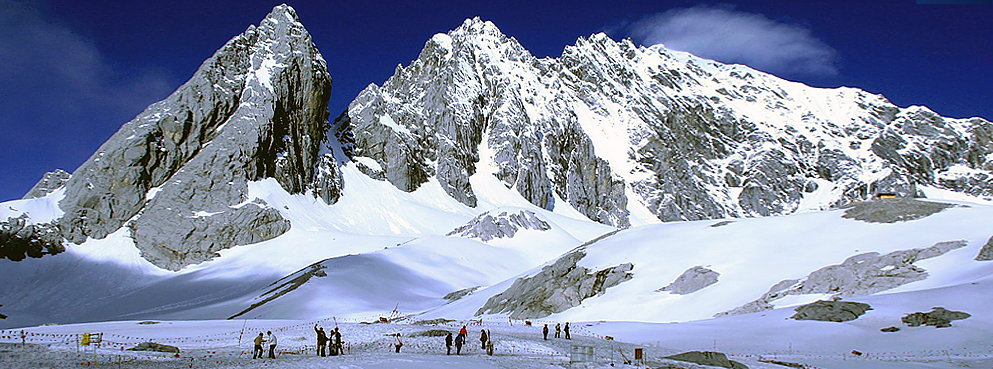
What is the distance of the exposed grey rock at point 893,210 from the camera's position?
51.1 meters

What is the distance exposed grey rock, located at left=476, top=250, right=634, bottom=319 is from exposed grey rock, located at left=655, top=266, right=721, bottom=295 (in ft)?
16.6

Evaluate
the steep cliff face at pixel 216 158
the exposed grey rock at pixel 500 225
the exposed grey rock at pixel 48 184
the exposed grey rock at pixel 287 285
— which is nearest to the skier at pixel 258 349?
the exposed grey rock at pixel 287 285

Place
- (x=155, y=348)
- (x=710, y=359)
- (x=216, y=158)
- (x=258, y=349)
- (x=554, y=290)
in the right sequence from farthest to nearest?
(x=216, y=158), (x=554, y=290), (x=155, y=348), (x=258, y=349), (x=710, y=359)

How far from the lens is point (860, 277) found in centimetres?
4131

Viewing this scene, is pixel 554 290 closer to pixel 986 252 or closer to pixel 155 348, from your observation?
pixel 986 252

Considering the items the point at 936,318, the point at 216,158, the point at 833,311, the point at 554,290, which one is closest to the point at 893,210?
the point at 833,311

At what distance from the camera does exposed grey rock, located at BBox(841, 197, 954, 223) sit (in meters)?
51.1

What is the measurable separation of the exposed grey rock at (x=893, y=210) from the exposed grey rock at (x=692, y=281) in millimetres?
14723

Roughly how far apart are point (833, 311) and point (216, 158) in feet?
399

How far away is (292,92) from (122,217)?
43424 mm

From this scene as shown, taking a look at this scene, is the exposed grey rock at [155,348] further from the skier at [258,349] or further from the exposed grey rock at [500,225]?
the exposed grey rock at [500,225]

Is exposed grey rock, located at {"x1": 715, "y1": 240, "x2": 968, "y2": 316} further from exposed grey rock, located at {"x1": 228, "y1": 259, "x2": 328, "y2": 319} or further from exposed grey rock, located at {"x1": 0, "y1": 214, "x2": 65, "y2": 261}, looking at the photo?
exposed grey rock, located at {"x1": 0, "y1": 214, "x2": 65, "y2": 261}

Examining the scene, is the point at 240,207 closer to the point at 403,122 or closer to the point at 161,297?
the point at 161,297

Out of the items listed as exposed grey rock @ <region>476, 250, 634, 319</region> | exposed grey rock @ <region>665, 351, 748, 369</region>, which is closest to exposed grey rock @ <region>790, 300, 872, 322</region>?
exposed grey rock @ <region>665, 351, 748, 369</region>
